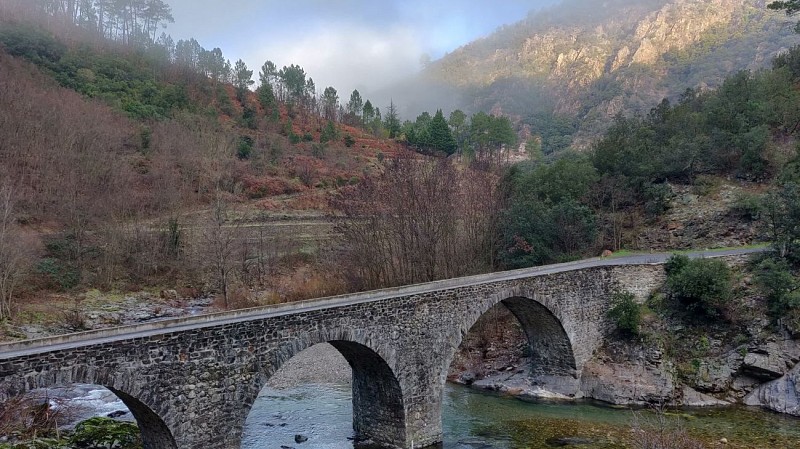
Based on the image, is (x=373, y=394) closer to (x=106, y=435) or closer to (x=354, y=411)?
(x=354, y=411)

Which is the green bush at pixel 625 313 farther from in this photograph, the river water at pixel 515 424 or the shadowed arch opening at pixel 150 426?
the shadowed arch opening at pixel 150 426

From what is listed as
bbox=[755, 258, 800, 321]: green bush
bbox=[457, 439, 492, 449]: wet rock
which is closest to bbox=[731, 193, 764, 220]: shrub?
bbox=[755, 258, 800, 321]: green bush

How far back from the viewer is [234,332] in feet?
40.4

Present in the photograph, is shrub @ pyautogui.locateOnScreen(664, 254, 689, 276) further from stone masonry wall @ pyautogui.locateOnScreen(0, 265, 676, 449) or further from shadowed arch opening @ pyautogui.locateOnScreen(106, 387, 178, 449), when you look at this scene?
shadowed arch opening @ pyautogui.locateOnScreen(106, 387, 178, 449)

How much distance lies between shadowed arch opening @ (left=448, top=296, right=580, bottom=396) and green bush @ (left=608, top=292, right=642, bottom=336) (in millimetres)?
2893

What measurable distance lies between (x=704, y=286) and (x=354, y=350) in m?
16.3

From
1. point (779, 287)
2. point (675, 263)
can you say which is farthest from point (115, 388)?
point (779, 287)

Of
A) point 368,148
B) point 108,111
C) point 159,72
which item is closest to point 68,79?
point 108,111

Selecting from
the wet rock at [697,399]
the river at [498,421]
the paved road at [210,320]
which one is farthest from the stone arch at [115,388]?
the wet rock at [697,399]

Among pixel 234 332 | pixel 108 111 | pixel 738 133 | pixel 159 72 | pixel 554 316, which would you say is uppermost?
pixel 159 72

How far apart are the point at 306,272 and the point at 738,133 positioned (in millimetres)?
31975

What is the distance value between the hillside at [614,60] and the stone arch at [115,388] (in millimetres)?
64063

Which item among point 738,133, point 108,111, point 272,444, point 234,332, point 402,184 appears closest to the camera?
point 234,332

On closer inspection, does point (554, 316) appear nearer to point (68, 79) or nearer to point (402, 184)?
point (402, 184)
